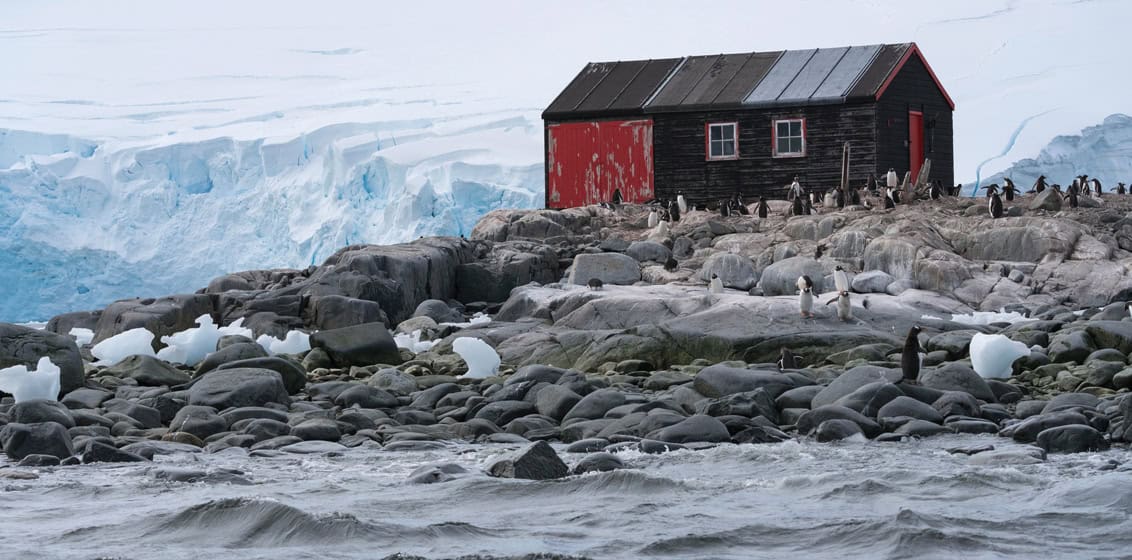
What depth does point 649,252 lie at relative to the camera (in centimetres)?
1917

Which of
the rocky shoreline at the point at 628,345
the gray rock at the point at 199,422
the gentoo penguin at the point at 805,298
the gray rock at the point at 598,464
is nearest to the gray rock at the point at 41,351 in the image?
the rocky shoreline at the point at 628,345

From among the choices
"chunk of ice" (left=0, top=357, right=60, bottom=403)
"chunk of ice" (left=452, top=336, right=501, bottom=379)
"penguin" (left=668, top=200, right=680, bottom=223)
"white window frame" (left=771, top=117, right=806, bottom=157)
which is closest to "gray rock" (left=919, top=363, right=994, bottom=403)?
"chunk of ice" (left=452, top=336, right=501, bottom=379)

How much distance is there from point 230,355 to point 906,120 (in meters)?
14.9

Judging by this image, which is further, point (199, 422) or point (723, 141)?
point (723, 141)

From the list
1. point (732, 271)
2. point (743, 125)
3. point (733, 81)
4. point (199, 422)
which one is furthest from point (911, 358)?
point (733, 81)

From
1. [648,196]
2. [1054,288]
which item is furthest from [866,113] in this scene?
[1054,288]

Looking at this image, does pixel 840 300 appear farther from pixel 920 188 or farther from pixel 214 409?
pixel 920 188

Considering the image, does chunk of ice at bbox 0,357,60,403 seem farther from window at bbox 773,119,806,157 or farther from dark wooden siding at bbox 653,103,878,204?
window at bbox 773,119,806,157

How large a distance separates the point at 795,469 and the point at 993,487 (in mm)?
1161

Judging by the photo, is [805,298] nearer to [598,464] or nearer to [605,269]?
[605,269]

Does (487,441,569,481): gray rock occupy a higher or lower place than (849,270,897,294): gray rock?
lower

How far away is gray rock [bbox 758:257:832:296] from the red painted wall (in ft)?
23.2

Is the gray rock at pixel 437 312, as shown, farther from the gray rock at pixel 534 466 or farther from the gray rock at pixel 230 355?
the gray rock at pixel 534 466

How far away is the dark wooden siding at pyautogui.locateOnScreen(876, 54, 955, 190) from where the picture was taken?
73.8 ft
